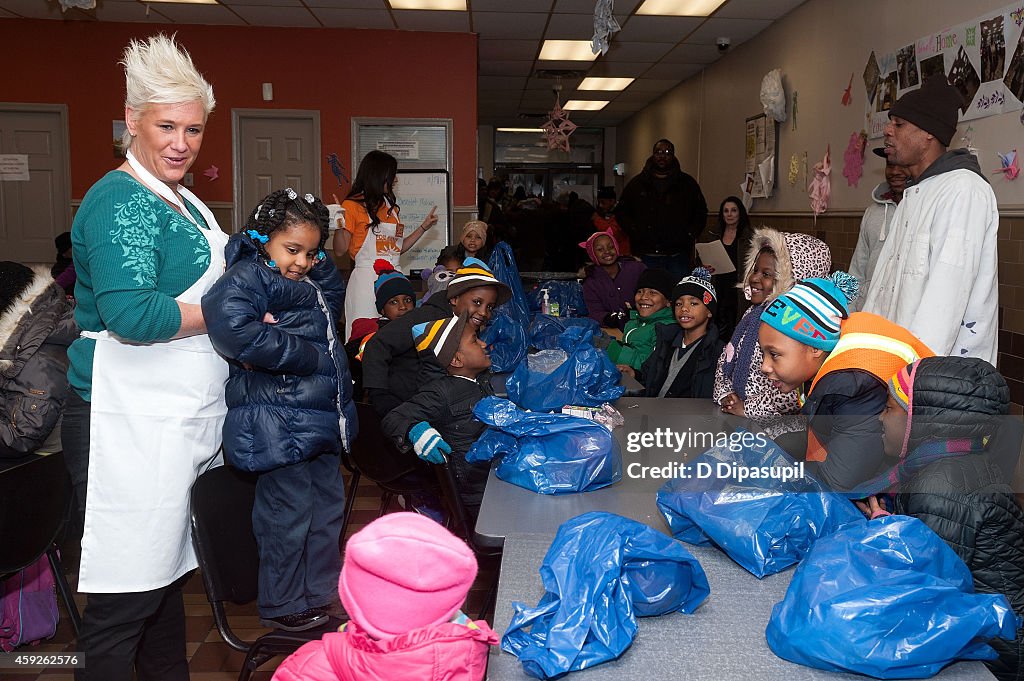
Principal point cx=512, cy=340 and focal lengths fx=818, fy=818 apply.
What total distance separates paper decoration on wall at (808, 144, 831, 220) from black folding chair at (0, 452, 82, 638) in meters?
5.45

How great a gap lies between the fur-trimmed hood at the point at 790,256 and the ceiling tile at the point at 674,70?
6749 millimetres

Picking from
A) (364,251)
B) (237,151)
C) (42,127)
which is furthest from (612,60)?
(42,127)

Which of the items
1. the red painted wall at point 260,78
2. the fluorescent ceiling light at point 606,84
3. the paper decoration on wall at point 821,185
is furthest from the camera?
the fluorescent ceiling light at point 606,84

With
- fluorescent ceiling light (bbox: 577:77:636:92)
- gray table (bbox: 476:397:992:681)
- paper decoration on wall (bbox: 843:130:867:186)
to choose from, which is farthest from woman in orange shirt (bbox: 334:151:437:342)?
fluorescent ceiling light (bbox: 577:77:636:92)

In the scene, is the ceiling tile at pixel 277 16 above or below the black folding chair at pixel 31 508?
above

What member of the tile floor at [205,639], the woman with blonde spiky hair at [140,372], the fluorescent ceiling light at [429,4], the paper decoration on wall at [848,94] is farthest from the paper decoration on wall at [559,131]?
the woman with blonde spiky hair at [140,372]

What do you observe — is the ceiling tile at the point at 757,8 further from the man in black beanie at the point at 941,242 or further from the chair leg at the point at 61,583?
the chair leg at the point at 61,583

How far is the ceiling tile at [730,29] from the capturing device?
23.5ft

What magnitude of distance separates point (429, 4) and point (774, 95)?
3008 millimetres

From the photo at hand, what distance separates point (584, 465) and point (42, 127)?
7.38m

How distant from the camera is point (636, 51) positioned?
28.1 feet

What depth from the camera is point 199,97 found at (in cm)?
177

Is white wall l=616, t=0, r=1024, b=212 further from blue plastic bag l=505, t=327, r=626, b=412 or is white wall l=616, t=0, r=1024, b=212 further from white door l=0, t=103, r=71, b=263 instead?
white door l=0, t=103, r=71, b=263

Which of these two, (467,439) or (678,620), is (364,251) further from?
(678,620)
